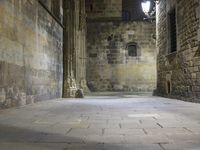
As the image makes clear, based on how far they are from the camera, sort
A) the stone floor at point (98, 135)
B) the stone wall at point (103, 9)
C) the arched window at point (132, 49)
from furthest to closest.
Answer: the stone wall at point (103, 9)
the arched window at point (132, 49)
the stone floor at point (98, 135)

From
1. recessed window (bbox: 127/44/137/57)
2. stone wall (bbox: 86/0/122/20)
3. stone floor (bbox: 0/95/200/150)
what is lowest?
stone floor (bbox: 0/95/200/150)

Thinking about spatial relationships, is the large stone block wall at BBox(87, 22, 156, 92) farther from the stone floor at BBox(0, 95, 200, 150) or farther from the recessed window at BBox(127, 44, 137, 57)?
the stone floor at BBox(0, 95, 200, 150)

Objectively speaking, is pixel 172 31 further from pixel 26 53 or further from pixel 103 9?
→ pixel 103 9

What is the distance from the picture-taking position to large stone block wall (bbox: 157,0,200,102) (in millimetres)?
8734

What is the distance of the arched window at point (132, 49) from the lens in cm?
2197

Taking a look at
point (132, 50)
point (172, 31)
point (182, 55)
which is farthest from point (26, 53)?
point (132, 50)

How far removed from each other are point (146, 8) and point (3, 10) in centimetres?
800

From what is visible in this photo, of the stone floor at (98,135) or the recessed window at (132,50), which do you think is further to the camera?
the recessed window at (132,50)

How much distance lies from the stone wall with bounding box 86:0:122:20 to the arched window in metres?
2.17

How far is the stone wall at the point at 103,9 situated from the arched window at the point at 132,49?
2172 millimetres

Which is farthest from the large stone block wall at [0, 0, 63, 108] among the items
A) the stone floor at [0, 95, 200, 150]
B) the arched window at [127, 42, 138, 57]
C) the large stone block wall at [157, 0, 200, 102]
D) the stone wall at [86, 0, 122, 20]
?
the stone wall at [86, 0, 122, 20]

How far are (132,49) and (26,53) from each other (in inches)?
585

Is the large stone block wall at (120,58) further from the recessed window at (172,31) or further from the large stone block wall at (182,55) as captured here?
the recessed window at (172,31)

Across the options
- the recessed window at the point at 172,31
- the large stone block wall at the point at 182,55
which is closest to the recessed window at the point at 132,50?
the large stone block wall at the point at 182,55
